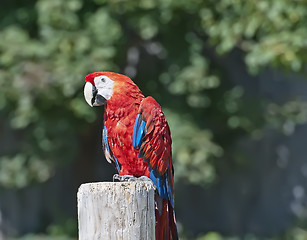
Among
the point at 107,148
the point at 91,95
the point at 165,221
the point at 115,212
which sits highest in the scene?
the point at 91,95

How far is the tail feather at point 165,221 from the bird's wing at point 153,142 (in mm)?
34

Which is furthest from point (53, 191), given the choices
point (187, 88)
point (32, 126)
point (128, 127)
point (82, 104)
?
point (128, 127)

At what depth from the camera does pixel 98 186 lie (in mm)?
1977

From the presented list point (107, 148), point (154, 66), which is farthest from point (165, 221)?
point (154, 66)

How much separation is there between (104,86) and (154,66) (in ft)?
12.9

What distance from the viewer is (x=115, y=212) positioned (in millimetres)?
1939

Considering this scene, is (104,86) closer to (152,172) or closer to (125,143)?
(125,143)

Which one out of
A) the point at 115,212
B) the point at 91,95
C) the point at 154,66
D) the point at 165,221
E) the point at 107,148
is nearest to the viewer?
the point at 115,212

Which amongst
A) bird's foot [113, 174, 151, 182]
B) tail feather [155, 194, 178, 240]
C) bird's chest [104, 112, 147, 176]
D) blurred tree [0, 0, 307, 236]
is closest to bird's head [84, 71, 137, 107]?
bird's chest [104, 112, 147, 176]

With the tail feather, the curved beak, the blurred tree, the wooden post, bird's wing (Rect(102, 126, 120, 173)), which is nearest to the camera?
the wooden post

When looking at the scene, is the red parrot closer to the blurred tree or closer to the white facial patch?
the white facial patch

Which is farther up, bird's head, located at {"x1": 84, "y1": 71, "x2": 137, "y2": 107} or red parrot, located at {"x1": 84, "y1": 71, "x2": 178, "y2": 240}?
bird's head, located at {"x1": 84, "y1": 71, "x2": 137, "y2": 107}

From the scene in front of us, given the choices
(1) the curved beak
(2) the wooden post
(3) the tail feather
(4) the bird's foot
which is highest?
(1) the curved beak

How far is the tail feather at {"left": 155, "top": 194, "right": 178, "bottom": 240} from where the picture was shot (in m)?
2.37
